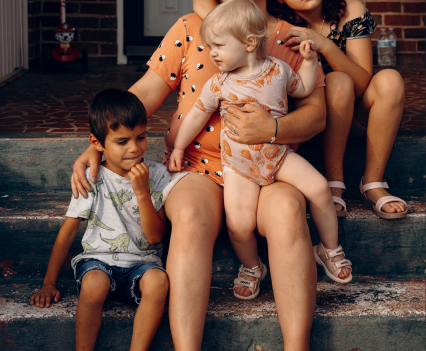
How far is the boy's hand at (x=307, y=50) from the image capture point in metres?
1.95

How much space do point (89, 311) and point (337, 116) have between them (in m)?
1.27

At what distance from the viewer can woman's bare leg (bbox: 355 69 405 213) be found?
222 centimetres

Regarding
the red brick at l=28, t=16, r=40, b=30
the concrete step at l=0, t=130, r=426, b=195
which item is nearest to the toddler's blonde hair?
the concrete step at l=0, t=130, r=426, b=195

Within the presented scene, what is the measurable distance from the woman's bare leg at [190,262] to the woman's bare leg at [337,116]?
64 cm

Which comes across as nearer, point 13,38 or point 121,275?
point 121,275

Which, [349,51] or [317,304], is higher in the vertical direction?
[349,51]

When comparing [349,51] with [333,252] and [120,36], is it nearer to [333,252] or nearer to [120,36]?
[333,252]

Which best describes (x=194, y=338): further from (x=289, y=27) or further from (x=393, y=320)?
(x=289, y=27)

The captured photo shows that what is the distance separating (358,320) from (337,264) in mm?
244

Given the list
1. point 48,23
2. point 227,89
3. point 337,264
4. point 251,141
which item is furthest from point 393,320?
point 48,23

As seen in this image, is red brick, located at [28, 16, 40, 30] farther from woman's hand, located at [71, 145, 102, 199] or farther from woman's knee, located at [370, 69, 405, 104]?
woman's knee, located at [370, 69, 405, 104]

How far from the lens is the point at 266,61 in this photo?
195cm

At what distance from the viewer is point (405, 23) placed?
5.99m

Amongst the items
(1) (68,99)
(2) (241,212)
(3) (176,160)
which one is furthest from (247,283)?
(1) (68,99)
